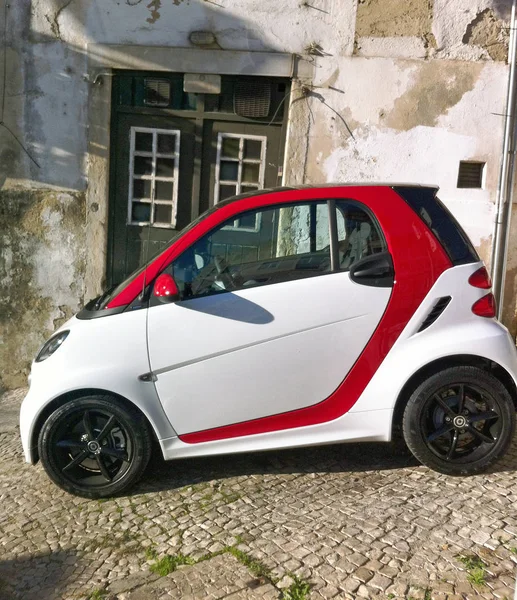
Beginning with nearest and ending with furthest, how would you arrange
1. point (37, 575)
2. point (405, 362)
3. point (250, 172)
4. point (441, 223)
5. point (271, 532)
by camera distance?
point (37, 575) < point (271, 532) < point (405, 362) < point (441, 223) < point (250, 172)

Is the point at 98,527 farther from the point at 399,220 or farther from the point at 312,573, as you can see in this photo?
the point at 399,220

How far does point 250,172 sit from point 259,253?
3.18 meters

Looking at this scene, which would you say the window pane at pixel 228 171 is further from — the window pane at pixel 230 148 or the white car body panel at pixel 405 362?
the white car body panel at pixel 405 362

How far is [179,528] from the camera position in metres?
3.78

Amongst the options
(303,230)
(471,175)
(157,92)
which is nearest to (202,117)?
(157,92)

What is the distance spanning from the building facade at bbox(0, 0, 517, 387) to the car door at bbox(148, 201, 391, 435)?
2.97 metres


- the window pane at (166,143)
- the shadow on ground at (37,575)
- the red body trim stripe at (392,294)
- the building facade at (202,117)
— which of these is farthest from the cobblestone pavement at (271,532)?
the window pane at (166,143)

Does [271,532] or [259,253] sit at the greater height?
[259,253]

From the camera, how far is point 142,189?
7.26m

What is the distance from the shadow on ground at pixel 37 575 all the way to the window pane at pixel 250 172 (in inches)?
176

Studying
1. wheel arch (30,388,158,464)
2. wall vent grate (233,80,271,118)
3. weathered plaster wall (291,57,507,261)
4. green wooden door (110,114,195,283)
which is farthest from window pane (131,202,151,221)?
wheel arch (30,388,158,464)

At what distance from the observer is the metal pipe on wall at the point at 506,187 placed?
673 cm

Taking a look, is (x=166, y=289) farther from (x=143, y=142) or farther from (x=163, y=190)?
(x=143, y=142)

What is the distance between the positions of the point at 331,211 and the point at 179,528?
79.0 inches
